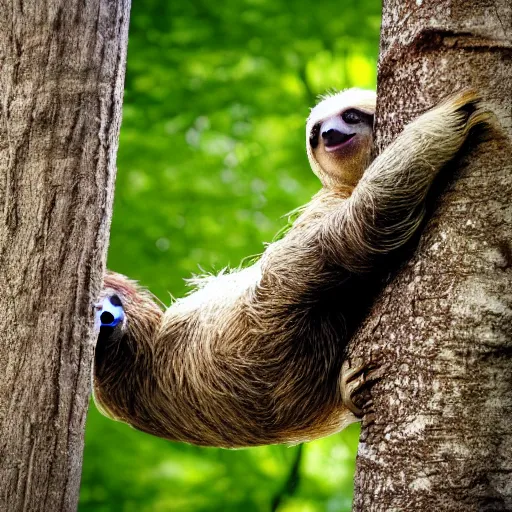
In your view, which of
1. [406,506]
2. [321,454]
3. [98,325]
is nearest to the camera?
[406,506]

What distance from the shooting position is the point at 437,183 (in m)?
2.98

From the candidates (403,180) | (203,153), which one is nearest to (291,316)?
(403,180)

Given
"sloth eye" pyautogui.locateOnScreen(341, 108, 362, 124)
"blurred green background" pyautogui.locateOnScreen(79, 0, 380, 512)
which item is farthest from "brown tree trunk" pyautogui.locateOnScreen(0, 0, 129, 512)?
"blurred green background" pyautogui.locateOnScreen(79, 0, 380, 512)

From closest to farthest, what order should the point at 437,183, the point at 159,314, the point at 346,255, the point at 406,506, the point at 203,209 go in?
the point at 406,506 < the point at 437,183 < the point at 346,255 < the point at 159,314 < the point at 203,209

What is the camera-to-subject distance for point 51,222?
2963 mm

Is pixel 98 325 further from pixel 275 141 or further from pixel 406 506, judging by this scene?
pixel 275 141

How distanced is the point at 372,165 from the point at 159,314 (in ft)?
5.12

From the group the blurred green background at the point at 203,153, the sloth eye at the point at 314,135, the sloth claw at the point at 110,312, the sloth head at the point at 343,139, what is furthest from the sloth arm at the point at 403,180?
the blurred green background at the point at 203,153

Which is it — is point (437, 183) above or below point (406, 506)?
above

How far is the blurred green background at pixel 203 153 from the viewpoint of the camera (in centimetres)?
718

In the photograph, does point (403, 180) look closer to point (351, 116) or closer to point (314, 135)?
point (351, 116)

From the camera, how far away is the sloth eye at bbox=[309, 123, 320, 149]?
4074mm

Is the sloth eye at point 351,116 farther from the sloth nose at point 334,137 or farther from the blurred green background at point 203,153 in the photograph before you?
the blurred green background at point 203,153

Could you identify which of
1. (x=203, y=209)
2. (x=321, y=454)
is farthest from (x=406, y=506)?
(x=321, y=454)
